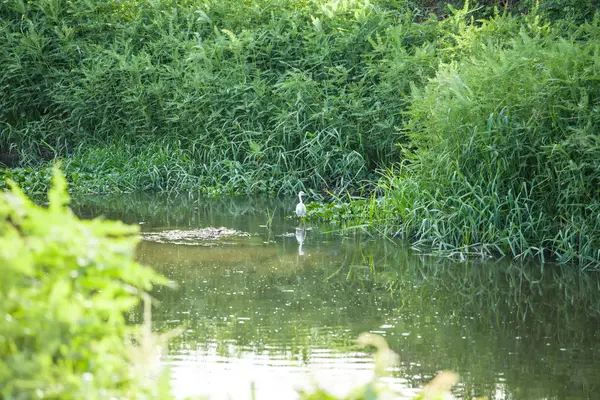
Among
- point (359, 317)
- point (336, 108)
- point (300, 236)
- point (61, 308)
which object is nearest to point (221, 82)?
point (336, 108)

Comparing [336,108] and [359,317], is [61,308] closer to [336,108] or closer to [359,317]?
[359,317]

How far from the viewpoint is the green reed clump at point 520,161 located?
8.08 metres

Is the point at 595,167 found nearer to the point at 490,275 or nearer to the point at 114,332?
the point at 490,275

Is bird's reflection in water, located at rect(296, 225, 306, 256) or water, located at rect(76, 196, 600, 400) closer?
water, located at rect(76, 196, 600, 400)

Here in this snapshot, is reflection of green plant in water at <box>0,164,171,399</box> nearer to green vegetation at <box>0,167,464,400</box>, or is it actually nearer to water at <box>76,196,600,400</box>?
green vegetation at <box>0,167,464,400</box>

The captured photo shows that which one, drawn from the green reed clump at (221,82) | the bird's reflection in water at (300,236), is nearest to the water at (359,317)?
the bird's reflection in water at (300,236)

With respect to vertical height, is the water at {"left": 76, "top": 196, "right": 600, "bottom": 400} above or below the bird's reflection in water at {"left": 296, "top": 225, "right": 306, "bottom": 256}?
below

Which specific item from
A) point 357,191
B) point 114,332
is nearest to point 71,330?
point 114,332

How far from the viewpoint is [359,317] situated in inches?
256

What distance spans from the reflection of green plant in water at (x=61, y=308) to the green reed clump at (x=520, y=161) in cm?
591

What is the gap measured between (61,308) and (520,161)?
6.71 meters

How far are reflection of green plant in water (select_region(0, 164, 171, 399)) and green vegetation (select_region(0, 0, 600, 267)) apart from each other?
5904mm

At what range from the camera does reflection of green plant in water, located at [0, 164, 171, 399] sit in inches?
96.1

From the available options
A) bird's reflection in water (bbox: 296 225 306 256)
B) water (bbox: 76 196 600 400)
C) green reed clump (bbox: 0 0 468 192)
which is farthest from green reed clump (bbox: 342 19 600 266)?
green reed clump (bbox: 0 0 468 192)
